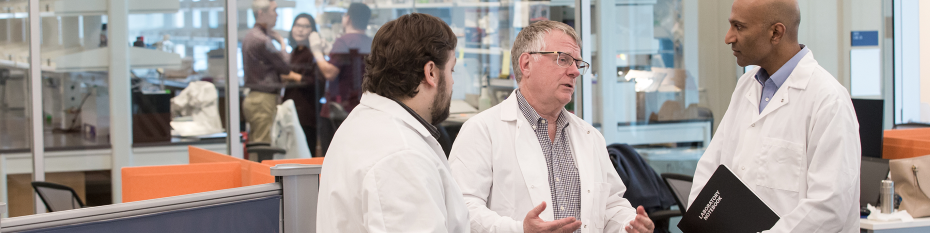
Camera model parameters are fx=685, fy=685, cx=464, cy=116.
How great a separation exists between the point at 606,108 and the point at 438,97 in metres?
3.98

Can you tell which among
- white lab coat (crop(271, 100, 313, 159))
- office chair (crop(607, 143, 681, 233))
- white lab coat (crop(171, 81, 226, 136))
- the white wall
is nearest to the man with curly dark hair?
office chair (crop(607, 143, 681, 233))

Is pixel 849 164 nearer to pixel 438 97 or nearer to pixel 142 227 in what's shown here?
pixel 438 97

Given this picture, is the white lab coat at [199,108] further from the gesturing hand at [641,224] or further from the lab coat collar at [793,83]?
the lab coat collar at [793,83]

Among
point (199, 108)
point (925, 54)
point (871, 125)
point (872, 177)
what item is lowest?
point (872, 177)

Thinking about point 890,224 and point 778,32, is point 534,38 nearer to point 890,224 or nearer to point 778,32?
point 778,32

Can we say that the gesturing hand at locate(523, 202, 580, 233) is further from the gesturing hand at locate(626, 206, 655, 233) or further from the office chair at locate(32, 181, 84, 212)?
the office chair at locate(32, 181, 84, 212)

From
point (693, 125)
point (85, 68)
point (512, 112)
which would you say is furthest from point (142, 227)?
point (693, 125)

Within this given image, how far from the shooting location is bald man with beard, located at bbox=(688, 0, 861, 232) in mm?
1674

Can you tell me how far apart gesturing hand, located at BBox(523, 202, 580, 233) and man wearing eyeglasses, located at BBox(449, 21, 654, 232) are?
0.49 feet

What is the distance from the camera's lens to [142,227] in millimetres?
1619

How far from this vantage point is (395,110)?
1.23 m

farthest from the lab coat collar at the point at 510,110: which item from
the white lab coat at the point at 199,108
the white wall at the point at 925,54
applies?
the white wall at the point at 925,54

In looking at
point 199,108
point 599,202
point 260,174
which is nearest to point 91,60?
point 199,108

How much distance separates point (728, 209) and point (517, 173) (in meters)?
0.55
